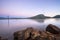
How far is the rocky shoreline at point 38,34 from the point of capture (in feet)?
10.2

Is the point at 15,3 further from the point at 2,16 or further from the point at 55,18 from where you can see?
the point at 55,18

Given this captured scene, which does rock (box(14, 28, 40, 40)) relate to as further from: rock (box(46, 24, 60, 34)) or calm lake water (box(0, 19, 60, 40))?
rock (box(46, 24, 60, 34))

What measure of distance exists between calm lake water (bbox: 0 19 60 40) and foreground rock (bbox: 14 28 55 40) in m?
0.12

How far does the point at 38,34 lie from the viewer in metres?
3.14

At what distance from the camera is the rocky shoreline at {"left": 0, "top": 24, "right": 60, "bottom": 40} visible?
3099mm

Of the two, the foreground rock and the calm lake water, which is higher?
the calm lake water

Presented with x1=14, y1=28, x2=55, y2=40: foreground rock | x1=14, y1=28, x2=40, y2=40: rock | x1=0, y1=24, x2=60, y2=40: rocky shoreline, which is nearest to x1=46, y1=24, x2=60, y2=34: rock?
x1=0, y1=24, x2=60, y2=40: rocky shoreline

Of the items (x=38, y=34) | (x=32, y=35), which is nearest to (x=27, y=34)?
(x=32, y=35)

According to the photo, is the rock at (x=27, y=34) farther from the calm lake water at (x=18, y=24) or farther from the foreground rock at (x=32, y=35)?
the calm lake water at (x=18, y=24)

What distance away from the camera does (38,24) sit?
3.35m

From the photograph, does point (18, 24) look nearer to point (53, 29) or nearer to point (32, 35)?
point (32, 35)

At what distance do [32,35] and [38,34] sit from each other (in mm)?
147

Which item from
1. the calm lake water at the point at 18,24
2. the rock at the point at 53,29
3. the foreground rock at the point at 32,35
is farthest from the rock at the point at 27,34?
the rock at the point at 53,29

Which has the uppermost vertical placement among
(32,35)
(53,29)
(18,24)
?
(18,24)
